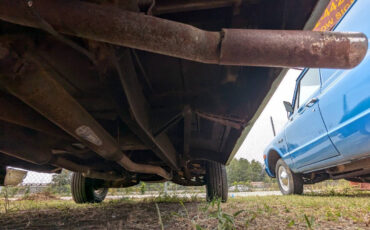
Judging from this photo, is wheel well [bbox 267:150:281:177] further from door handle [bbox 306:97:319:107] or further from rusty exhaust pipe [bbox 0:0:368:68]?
rusty exhaust pipe [bbox 0:0:368:68]

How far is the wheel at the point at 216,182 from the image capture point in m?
2.72

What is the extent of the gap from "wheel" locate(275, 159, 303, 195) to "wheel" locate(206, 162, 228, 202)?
2.11m

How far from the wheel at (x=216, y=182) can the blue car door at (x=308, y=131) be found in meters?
1.27

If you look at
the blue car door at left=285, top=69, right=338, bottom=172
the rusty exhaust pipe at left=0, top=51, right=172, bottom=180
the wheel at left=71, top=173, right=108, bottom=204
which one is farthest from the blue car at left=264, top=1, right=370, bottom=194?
the wheel at left=71, top=173, right=108, bottom=204

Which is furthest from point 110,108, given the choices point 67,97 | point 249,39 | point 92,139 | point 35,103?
point 249,39

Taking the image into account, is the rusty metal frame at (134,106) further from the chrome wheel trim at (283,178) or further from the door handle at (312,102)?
the chrome wheel trim at (283,178)

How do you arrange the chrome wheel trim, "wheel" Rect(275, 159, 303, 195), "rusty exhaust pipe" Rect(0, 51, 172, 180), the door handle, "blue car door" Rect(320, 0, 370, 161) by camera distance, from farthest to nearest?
1. the chrome wheel trim
2. "wheel" Rect(275, 159, 303, 195)
3. the door handle
4. "blue car door" Rect(320, 0, 370, 161)
5. "rusty exhaust pipe" Rect(0, 51, 172, 180)

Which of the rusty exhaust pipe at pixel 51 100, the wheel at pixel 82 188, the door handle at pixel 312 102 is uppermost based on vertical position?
the door handle at pixel 312 102

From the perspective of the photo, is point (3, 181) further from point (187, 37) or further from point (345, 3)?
point (345, 3)

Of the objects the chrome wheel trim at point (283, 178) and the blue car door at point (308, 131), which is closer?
the blue car door at point (308, 131)

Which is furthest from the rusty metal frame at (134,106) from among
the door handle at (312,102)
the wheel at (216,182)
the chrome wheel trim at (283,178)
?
the chrome wheel trim at (283,178)

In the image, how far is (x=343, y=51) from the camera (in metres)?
0.68

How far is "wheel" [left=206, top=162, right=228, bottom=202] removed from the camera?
272 cm

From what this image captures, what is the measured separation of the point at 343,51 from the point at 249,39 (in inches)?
10.7
